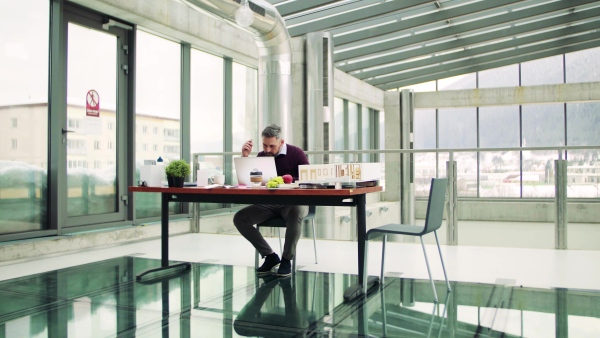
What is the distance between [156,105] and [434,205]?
15.3ft

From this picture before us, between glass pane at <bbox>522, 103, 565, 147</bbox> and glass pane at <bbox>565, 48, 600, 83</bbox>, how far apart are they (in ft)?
2.72

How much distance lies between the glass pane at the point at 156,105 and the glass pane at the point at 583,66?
1059cm

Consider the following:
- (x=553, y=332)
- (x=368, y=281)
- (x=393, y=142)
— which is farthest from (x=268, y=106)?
(x=393, y=142)

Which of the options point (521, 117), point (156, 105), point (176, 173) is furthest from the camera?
point (521, 117)

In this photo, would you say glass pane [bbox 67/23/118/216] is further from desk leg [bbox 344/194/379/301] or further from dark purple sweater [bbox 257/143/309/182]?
desk leg [bbox 344/194/379/301]

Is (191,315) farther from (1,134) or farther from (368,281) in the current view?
(1,134)

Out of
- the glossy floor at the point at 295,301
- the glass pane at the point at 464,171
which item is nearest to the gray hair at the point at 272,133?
the glossy floor at the point at 295,301

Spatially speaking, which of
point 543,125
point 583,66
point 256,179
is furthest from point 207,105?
point 583,66

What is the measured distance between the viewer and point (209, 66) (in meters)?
8.09

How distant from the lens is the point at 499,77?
46.6ft

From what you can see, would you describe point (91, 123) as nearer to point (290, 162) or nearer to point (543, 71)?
point (290, 162)

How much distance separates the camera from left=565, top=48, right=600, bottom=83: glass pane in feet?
44.0

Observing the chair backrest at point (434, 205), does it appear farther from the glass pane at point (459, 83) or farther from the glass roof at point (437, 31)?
the glass pane at point (459, 83)

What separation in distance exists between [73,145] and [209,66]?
9.74 feet
